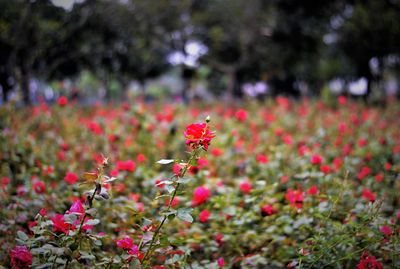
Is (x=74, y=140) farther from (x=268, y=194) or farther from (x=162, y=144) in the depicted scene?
(x=268, y=194)

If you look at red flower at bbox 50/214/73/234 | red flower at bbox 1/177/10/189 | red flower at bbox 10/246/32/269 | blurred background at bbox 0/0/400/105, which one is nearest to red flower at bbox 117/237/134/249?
red flower at bbox 50/214/73/234

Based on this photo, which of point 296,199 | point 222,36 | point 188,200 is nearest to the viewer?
point 296,199

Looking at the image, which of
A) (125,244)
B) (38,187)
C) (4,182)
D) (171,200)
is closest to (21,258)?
(125,244)

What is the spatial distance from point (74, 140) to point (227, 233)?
2.91 m

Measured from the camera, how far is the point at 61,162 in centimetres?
367

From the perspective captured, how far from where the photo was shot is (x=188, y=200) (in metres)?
2.71

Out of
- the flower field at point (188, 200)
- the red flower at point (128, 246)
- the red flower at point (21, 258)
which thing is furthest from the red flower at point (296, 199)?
the red flower at point (21, 258)

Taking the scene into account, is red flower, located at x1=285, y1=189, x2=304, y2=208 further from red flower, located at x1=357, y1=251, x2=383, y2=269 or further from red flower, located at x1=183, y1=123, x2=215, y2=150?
red flower, located at x1=183, y1=123, x2=215, y2=150

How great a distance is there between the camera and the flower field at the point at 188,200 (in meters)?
1.53

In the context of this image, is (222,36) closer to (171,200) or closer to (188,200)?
(188,200)

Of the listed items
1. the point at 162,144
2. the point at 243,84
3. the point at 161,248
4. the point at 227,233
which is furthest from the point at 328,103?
the point at 243,84

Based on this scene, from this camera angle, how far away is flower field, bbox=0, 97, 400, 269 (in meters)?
1.53

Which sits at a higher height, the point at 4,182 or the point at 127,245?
the point at 4,182

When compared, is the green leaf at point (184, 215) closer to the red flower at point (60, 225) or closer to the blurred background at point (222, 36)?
the red flower at point (60, 225)
